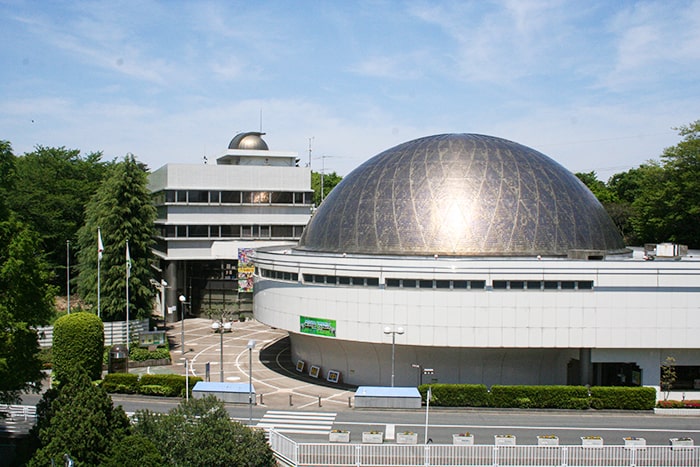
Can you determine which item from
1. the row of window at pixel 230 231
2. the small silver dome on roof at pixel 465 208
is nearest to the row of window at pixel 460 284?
the small silver dome on roof at pixel 465 208


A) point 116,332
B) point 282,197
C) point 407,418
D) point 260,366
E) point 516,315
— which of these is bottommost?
point 407,418

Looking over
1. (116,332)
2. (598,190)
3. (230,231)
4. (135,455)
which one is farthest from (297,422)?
(598,190)

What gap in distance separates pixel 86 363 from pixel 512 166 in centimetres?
3109

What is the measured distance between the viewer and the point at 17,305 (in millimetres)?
26266

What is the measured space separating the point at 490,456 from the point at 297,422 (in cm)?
1077

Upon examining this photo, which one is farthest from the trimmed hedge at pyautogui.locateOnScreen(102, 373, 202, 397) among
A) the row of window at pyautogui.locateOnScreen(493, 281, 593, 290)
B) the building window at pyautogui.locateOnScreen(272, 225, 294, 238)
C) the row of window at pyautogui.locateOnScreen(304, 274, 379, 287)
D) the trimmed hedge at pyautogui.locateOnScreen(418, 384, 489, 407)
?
the building window at pyautogui.locateOnScreen(272, 225, 294, 238)

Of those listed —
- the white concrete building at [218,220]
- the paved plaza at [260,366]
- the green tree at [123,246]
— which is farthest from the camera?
the white concrete building at [218,220]

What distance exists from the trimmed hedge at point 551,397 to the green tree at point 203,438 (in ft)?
47.0

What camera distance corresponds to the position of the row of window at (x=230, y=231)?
63.2 meters

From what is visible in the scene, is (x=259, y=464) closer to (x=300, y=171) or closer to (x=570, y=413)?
(x=570, y=413)

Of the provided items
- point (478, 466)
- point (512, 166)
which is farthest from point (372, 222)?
point (478, 466)

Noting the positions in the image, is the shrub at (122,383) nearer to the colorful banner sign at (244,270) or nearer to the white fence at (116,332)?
the white fence at (116,332)

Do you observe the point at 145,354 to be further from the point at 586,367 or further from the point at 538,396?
the point at 586,367

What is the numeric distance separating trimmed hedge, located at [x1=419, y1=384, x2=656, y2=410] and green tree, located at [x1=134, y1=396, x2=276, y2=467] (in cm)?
1433
